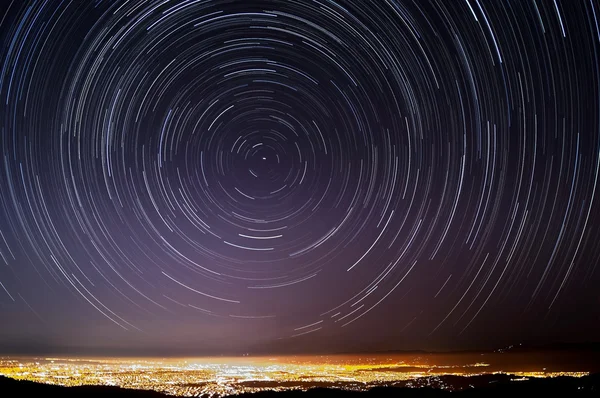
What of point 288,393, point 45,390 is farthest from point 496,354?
point 45,390

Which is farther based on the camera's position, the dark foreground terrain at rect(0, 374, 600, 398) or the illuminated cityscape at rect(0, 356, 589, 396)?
the illuminated cityscape at rect(0, 356, 589, 396)

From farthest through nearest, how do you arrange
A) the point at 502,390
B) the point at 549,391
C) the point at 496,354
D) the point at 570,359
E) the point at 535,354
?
the point at 496,354 → the point at 535,354 → the point at 570,359 → the point at 502,390 → the point at 549,391

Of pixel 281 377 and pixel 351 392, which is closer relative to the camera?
pixel 351 392

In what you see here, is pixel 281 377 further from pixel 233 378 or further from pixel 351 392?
pixel 351 392

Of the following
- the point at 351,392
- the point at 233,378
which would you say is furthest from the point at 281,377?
the point at 351,392

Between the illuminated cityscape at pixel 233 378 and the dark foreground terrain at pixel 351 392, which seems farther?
the illuminated cityscape at pixel 233 378

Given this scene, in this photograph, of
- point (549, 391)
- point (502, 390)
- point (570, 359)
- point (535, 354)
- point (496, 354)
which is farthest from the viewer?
point (496, 354)

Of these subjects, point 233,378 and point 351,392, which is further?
point 233,378

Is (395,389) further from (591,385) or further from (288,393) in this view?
(591,385)

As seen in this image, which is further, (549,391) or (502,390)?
(502,390)

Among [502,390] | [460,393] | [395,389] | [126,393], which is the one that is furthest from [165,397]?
[502,390]
